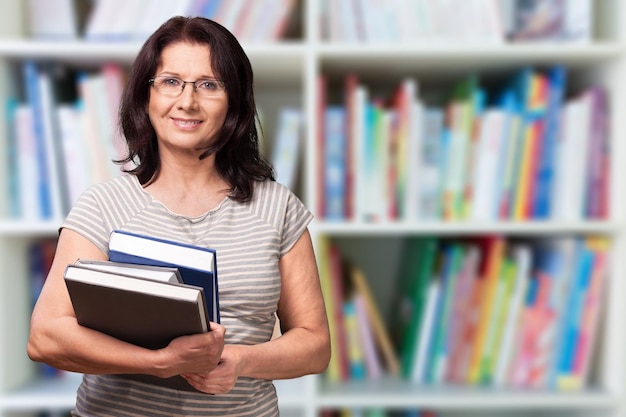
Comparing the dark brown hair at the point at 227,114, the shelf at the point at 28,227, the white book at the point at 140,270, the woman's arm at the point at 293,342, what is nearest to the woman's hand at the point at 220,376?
the woman's arm at the point at 293,342

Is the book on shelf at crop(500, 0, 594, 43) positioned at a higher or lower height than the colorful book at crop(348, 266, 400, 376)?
higher

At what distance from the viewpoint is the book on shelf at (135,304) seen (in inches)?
27.0

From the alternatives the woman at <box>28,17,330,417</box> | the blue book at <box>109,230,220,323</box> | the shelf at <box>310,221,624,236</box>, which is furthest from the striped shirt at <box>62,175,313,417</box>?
the shelf at <box>310,221,624,236</box>

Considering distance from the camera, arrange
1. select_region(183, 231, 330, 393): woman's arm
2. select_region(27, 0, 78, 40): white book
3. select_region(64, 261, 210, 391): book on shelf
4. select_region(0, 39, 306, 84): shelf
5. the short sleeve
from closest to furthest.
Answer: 1. select_region(64, 261, 210, 391): book on shelf
2. select_region(183, 231, 330, 393): woman's arm
3. the short sleeve
4. select_region(0, 39, 306, 84): shelf
5. select_region(27, 0, 78, 40): white book

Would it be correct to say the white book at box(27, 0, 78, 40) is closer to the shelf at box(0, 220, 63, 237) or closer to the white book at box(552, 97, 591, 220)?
the shelf at box(0, 220, 63, 237)

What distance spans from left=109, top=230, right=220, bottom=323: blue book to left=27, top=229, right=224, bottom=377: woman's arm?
0.05 metres

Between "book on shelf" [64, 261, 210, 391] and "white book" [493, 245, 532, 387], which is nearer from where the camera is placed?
"book on shelf" [64, 261, 210, 391]

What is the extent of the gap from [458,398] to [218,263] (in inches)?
32.8

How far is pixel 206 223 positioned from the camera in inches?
34.8

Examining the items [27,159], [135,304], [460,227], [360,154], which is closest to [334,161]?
[360,154]

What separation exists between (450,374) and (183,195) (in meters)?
0.93

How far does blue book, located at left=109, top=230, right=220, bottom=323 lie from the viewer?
0.73 meters

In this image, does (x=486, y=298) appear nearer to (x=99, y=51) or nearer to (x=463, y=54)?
(x=463, y=54)

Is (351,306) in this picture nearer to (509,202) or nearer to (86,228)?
(509,202)
